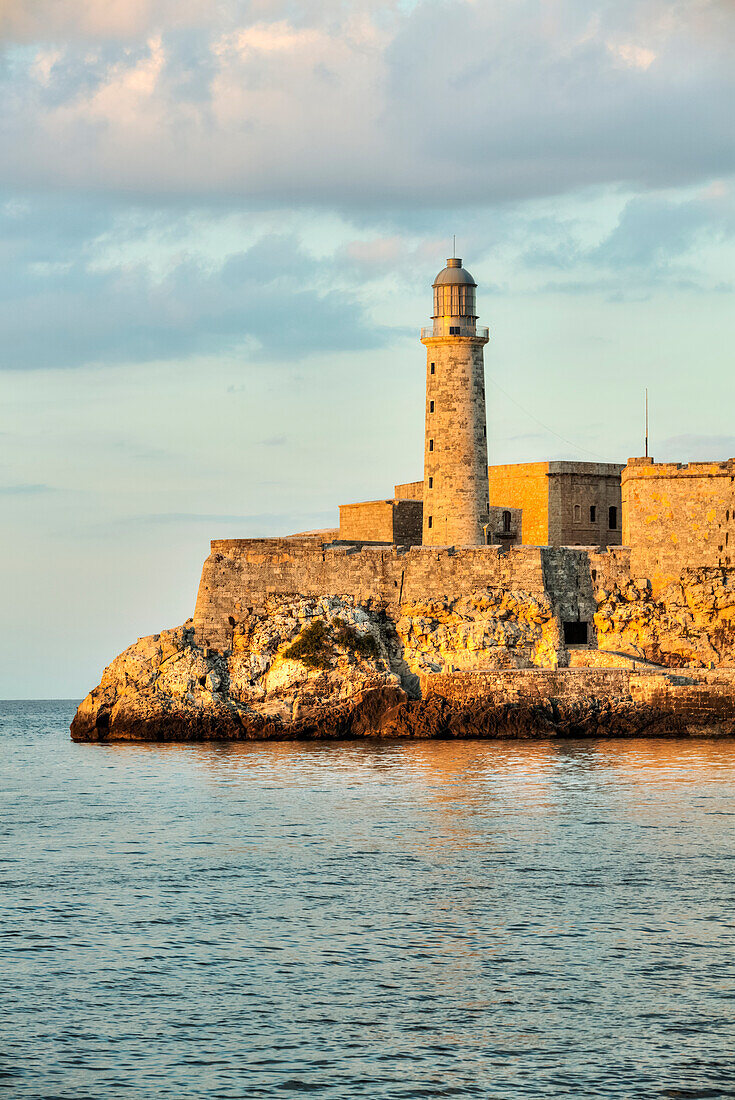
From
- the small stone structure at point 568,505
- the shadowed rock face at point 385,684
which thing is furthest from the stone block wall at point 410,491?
the shadowed rock face at point 385,684

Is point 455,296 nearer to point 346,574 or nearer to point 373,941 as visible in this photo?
point 346,574

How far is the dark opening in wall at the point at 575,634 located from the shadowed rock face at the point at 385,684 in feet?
3.60

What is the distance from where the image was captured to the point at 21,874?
54.0 feet

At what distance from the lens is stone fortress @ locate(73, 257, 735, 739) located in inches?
1351

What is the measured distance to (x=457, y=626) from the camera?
36.2 metres

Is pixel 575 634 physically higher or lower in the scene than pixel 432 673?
higher

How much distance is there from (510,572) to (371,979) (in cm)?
2554

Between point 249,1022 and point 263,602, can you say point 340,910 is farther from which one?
point 263,602

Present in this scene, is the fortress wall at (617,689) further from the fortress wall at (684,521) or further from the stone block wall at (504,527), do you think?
the stone block wall at (504,527)

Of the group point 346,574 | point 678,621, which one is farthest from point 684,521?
point 346,574

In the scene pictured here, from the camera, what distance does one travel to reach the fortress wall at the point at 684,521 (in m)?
37.0

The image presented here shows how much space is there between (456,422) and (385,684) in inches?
324

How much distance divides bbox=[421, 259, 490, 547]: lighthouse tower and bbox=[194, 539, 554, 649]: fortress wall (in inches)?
70.6

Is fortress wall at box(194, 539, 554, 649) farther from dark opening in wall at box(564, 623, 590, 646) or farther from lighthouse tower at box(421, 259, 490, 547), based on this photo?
lighthouse tower at box(421, 259, 490, 547)
